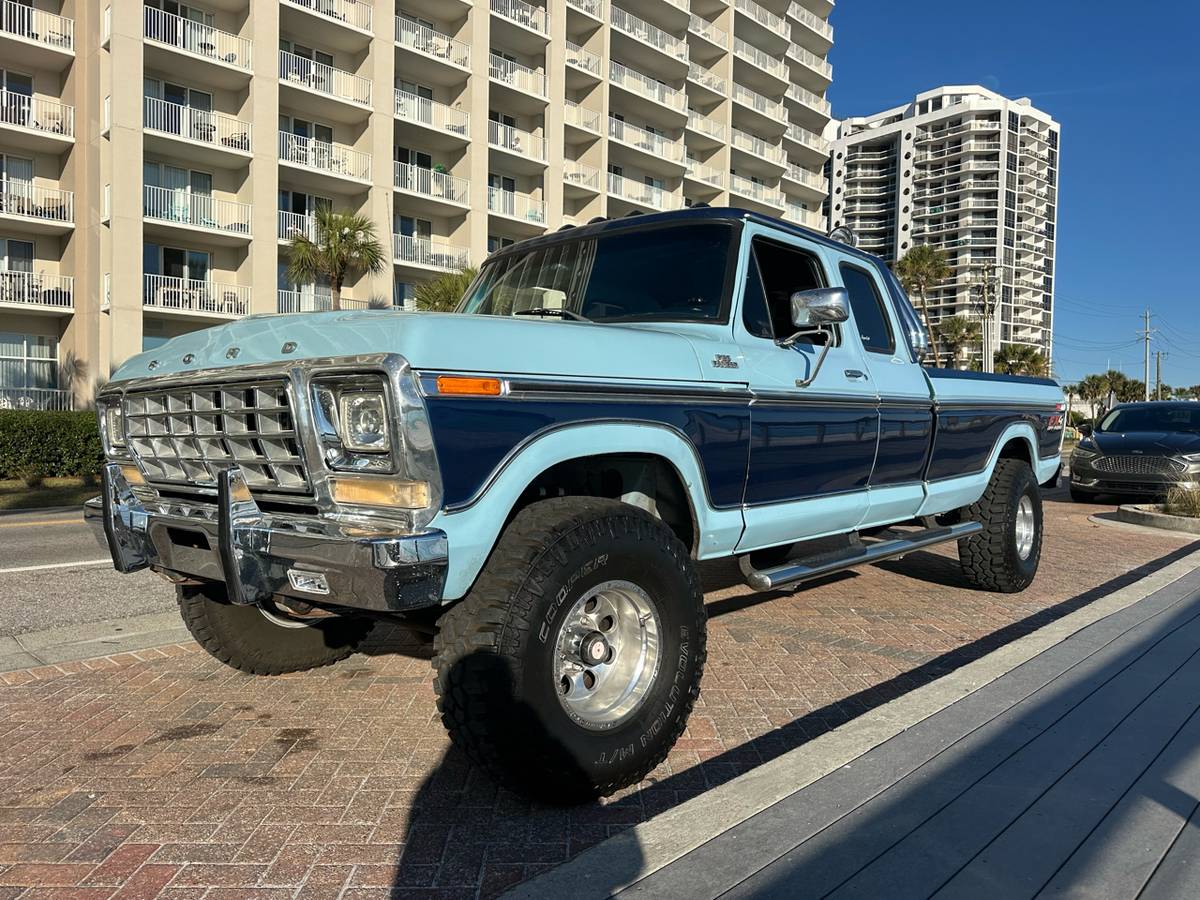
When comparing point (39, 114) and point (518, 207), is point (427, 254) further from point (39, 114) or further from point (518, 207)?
point (39, 114)

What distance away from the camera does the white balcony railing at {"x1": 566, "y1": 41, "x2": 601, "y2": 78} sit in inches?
1492

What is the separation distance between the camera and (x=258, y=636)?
167 inches

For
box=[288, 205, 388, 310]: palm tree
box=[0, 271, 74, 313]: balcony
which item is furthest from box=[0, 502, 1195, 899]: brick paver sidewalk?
box=[0, 271, 74, 313]: balcony

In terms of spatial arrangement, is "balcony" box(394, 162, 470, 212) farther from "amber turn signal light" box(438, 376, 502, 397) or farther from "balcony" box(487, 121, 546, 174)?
"amber turn signal light" box(438, 376, 502, 397)

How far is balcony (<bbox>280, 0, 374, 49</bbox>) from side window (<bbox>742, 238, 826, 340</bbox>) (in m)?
27.8

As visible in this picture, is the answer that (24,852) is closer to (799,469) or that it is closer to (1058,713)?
(799,469)

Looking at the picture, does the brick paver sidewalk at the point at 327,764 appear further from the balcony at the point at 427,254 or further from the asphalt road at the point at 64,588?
the balcony at the point at 427,254

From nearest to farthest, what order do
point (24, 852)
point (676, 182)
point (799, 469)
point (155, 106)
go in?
point (24, 852)
point (799, 469)
point (155, 106)
point (676, 182)

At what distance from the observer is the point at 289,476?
3006 mm

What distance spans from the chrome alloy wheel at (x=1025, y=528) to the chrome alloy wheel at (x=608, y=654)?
4.55 metres

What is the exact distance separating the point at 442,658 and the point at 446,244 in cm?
3220

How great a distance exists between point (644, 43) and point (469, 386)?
4278 centimetres

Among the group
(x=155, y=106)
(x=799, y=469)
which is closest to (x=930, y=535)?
(x=799, y=469)

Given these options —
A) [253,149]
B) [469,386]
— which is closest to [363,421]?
[469,386]
